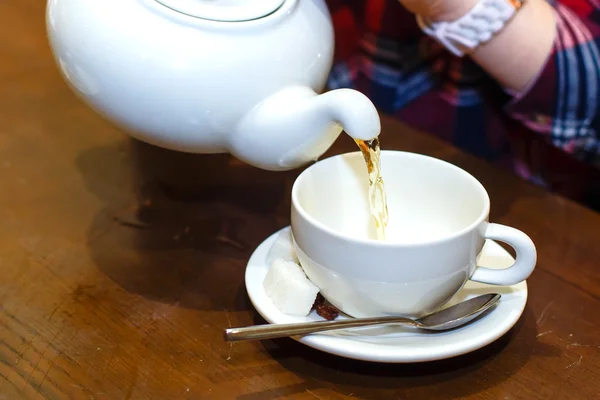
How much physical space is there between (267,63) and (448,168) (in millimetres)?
166

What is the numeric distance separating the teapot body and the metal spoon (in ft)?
0.52

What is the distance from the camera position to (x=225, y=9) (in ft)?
1.65

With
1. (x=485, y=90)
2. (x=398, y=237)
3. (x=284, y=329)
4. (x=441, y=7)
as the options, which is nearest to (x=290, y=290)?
(x=284, y=329)

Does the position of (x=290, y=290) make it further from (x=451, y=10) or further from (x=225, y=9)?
(x=451, y=10)

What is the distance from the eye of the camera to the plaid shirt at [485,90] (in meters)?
0.76

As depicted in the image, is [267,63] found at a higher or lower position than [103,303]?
higher

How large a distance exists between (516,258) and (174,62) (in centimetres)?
28

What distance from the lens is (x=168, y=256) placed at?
59 centimetres

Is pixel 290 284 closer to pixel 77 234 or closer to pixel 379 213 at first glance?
pixel 379 213

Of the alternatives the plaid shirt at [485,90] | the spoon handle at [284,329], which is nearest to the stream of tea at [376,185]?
the spoon handle at [284,329]

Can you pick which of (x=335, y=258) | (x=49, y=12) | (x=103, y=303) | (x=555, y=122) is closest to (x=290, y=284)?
(x=335, y=258)

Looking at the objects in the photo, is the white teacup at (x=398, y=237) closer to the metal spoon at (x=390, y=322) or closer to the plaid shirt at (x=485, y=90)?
the metal spoon at (x=390, y=322)

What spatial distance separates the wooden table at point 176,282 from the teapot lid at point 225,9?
21 cm

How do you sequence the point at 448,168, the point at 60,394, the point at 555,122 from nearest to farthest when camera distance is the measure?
the point at 60,394 < the point at 448,168 < the point at 555,122
